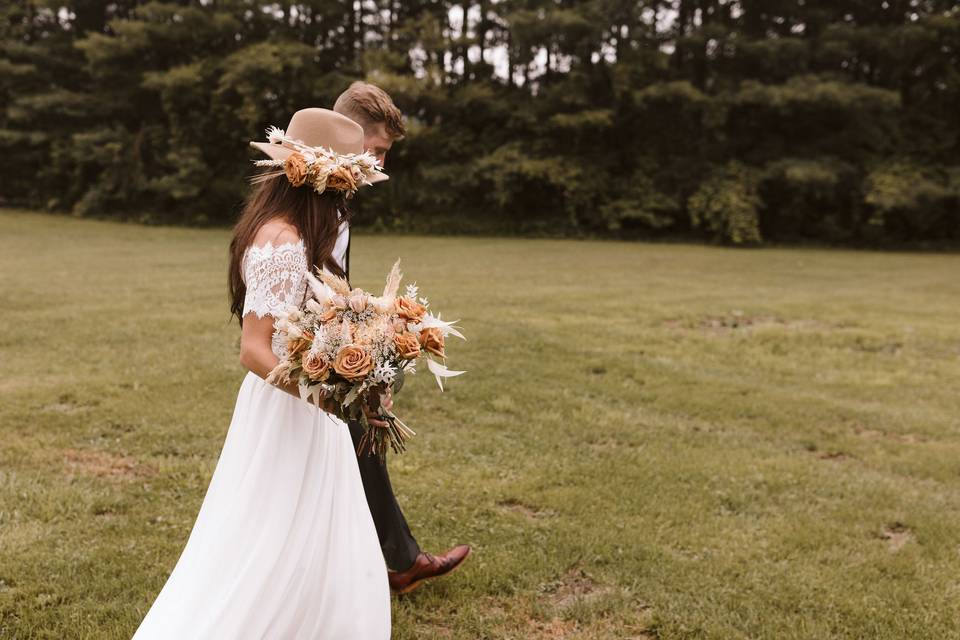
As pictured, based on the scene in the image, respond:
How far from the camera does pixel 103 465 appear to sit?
18.4ft

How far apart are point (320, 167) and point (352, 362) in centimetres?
78

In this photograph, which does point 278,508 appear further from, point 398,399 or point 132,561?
point 398,399

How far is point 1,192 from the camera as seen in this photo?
35094 millimetres

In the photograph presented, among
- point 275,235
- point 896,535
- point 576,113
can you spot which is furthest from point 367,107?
point 576,113

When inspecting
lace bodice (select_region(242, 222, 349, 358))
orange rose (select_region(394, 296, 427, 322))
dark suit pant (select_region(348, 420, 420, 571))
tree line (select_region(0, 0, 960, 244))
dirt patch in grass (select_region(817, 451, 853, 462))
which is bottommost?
dirt patch in grass (select_region(817, 451, 853, 462))

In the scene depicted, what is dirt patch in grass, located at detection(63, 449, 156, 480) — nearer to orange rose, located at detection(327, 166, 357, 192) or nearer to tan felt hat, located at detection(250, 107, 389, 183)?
tan felt hat, located at detection(250, 107, 389, 183)

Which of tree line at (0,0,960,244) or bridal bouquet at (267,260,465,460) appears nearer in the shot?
bridal bouquet at (267,260,465,460)

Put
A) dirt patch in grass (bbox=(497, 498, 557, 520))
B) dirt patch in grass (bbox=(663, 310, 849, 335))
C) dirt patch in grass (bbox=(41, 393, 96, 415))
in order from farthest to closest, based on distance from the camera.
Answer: dirt patch in grass (bbox=(663, 310, 849, 335)) < dirt patch in grass (bbox=(41, 393, 96, 415)) < dirt patch in grass (bbox=(497, 498, 557, 520))

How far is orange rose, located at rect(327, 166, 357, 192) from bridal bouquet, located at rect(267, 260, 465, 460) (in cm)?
37

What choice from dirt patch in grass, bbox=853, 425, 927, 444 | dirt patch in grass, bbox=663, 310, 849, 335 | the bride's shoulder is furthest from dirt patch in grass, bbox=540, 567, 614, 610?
dirt patch in grass, bbox=663, 310, 849, 335

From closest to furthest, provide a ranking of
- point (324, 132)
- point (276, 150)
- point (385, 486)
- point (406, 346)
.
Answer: point (406, 346), point (276, 150), point (324, 132), point (385, 486)

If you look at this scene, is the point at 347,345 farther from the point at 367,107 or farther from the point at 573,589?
the point at 573,589

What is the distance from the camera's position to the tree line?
2906cm

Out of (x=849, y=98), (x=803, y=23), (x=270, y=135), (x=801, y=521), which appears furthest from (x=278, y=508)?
(x=803, y=23)
